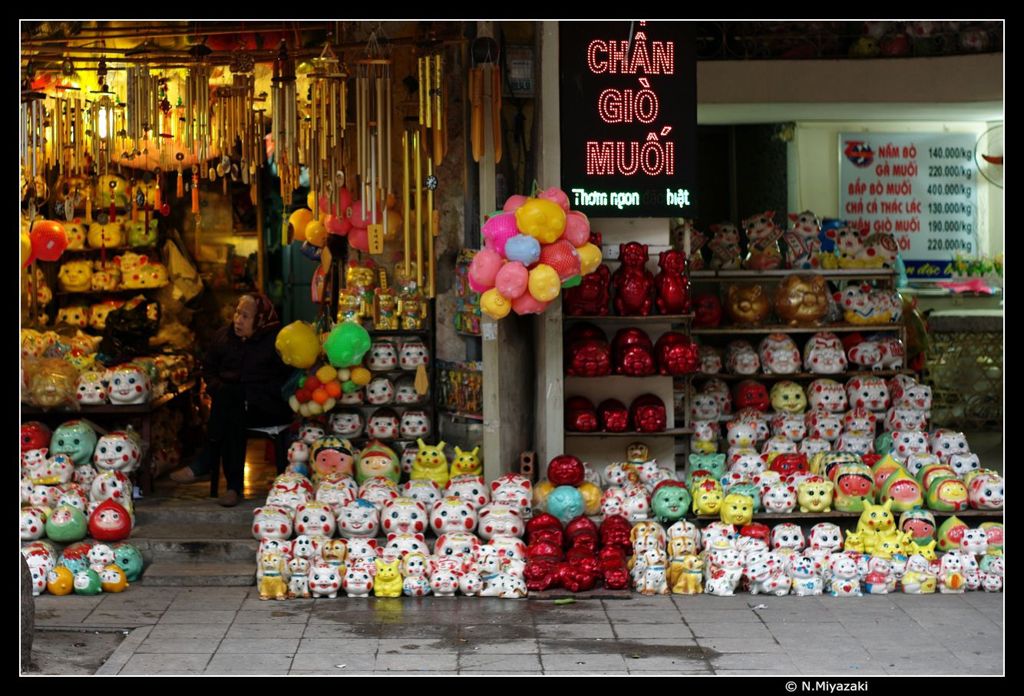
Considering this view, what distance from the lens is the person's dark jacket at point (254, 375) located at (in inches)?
380

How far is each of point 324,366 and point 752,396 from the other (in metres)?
3.00

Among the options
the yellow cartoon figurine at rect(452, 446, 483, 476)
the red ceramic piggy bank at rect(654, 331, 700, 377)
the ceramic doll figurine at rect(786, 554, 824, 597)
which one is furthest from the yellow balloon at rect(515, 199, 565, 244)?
the ceramic doll figurine at rect(786, 554, 824, 597)

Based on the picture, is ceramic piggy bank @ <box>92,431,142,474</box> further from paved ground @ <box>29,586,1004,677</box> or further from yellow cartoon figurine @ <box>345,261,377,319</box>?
yellow cartoon figurine @ <box>345,261,377,319</box>

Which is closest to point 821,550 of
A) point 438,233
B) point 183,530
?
point 438,233

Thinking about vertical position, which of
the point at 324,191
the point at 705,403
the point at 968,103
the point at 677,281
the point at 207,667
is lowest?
the point at 207,667

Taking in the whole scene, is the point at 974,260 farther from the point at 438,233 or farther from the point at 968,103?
the point at 438,233

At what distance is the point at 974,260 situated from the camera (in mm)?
13633

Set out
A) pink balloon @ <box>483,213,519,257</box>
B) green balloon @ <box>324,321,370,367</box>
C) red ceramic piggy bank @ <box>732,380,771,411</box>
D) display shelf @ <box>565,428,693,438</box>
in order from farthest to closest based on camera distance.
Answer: red ceramic piggy bank @ <box>732,380,771,411</box>
green balloon @ <box>324,321,370,367</box>
display shelf @ <box>565,428,693,438</box>
pink balloon @ <box>483,213,519,257</box>

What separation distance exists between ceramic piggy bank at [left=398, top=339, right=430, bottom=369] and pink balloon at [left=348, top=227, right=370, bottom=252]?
739 millimetres

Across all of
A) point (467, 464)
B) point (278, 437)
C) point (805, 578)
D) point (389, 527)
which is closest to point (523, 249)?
point (467, 464)

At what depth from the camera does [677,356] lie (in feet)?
29.7

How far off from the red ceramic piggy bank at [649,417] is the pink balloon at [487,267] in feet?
4.89

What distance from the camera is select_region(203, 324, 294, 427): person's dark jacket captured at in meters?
9.66

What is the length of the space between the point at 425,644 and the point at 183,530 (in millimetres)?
2408
